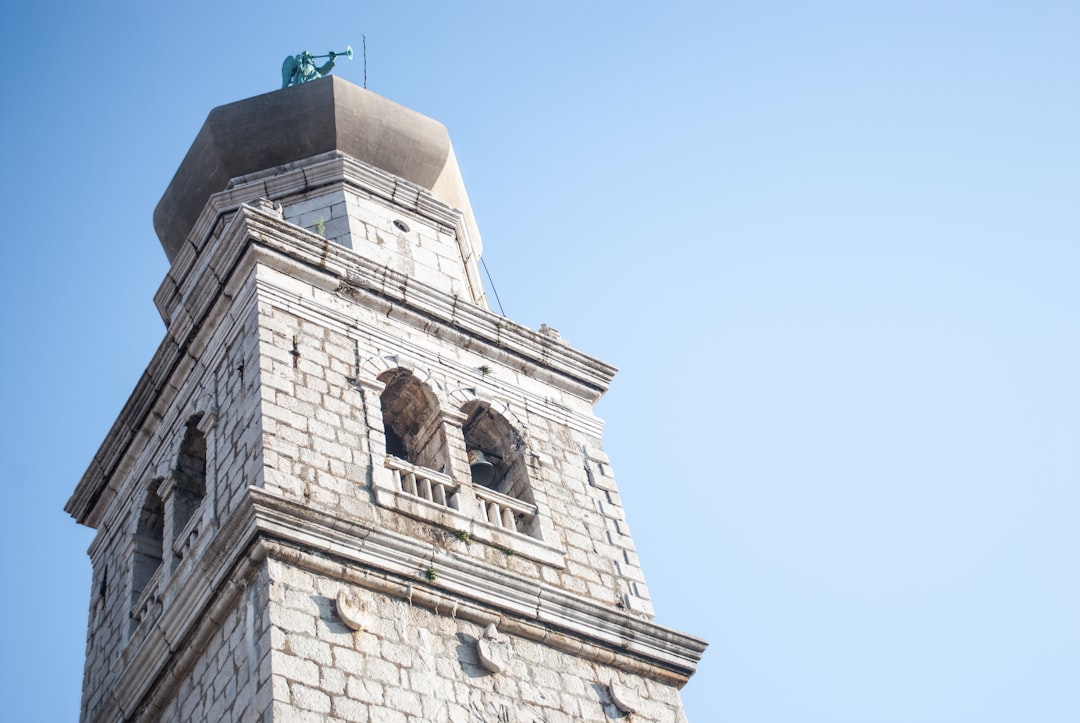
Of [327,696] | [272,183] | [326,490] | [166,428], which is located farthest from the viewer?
[272,183]

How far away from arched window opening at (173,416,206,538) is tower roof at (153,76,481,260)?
365 centimetres

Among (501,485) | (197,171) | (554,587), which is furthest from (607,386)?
(197,171)

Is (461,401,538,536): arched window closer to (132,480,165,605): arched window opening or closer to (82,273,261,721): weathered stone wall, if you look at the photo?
(82,273,261,721): weathered stone wall

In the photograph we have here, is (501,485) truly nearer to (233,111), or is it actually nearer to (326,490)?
(326,490)

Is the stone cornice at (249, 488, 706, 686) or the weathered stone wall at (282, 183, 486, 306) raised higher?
the weathered stone wall at (282, 183, 486, 306)

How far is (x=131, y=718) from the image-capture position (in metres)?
11.7

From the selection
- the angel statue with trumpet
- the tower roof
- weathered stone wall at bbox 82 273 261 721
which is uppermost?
the angel statue with trumpet

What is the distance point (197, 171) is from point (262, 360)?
15.8 feet

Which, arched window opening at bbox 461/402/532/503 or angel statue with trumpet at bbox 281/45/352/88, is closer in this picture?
arched window opening at bbox 461/402/532/503

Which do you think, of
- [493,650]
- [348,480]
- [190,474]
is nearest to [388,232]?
[190,474]

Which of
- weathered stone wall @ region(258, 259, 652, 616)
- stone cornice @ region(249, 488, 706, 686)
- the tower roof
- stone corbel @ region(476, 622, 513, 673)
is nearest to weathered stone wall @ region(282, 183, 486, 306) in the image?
the tower roof

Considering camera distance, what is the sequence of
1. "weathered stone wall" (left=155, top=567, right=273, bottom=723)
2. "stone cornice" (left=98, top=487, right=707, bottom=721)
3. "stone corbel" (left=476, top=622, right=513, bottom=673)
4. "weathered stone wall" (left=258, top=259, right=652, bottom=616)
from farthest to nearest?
"weathered stone wall" (left=258, top=259, right=652, bottom=616) < "stone corbel" (left=476, top=622, right=513, bottom=673) < "stone cornice" (left=98, top=487, right=707, bottom=721) < "weathered stone wall" (left=155, top=567, right=273, bottom=723)

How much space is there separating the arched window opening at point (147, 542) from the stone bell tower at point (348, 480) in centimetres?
2

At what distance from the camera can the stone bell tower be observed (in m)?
10.6
